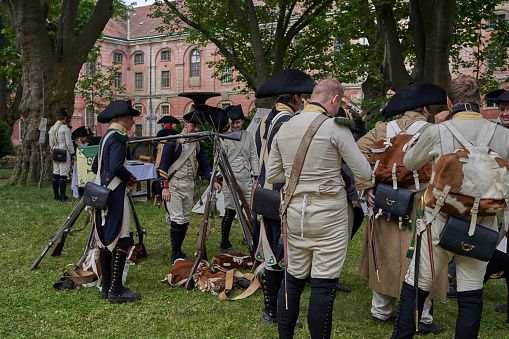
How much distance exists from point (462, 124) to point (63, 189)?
10932mm

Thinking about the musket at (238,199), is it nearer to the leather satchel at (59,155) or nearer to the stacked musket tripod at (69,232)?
the stacked musket tripod at (69,232)

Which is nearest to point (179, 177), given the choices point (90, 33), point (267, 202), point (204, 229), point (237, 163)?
point (204, 229)

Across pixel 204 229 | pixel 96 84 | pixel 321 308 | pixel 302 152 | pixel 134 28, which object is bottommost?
pixel 204 229

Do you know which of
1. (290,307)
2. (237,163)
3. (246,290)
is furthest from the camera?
(237,163)

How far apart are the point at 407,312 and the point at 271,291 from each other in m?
1.45

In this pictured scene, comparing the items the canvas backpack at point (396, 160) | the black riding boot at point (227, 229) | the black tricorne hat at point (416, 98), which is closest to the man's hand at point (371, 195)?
the canvas backpack at point (396, 160)

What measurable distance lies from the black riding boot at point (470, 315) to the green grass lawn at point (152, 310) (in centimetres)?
112

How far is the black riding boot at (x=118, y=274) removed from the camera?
5.33 meters

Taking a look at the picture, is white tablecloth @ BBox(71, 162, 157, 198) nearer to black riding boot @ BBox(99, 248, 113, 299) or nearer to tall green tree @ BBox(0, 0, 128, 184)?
tall green tree @ BBox(0, 0, 128, 184)

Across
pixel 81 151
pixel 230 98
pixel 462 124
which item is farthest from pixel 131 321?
pixel 230 98

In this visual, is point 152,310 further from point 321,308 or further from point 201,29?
point 201,29

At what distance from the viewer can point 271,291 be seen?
468 cm

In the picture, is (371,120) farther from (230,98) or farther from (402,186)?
(230,98)

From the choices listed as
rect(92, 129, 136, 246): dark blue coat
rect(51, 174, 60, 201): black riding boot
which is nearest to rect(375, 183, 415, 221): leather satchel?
rect(92, 129, 136, 246): dark blue coat
